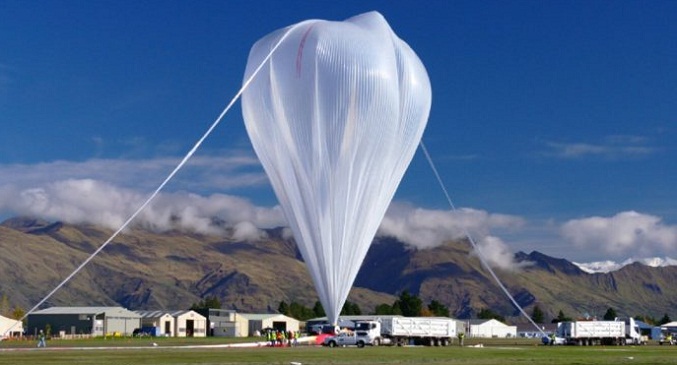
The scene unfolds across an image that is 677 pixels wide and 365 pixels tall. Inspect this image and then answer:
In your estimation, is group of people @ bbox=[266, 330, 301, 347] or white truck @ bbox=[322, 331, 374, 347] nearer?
white truck @ bbox=[322, 331, 374, 347]

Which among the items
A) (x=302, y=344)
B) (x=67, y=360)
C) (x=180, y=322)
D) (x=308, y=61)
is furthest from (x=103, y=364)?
(x=180, y=322)

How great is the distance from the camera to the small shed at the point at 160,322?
178625 millimetres

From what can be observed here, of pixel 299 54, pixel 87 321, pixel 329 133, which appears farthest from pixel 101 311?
pixel 299 54

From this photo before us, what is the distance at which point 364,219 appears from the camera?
65.3m

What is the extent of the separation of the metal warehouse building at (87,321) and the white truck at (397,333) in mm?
88469

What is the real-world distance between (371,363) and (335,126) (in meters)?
16.5

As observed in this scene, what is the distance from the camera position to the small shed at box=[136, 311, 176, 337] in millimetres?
178625

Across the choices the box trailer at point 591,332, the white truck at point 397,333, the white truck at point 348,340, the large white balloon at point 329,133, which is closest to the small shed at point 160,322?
the box trailer at point 591,332

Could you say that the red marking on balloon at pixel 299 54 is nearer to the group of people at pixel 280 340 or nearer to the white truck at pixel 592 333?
the group of people at pixel 280 340

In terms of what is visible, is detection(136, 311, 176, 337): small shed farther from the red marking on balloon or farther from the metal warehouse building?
the red marking on balloon

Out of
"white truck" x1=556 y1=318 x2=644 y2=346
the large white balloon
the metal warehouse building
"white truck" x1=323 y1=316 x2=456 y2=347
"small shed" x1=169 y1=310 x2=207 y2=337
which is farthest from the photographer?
"small shed" x1=169 y1=310 x2=207 y2=337

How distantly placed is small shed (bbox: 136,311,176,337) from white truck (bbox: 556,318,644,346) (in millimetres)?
87564

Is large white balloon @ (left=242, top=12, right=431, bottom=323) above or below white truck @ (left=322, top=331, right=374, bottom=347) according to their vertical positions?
above

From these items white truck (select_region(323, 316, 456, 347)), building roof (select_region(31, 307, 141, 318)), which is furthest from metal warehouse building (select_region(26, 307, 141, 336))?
white truck (select_region(323, 316, 456, 347))
